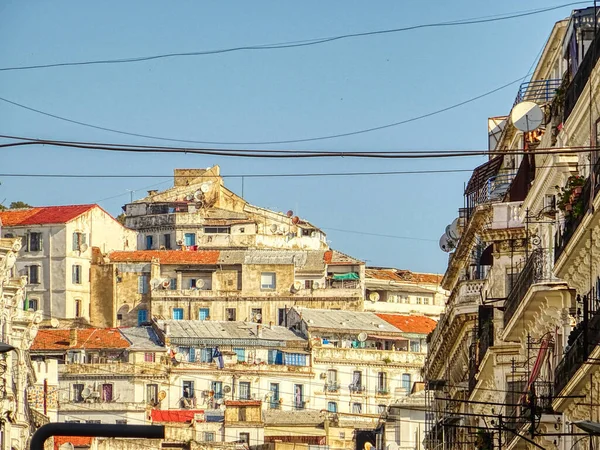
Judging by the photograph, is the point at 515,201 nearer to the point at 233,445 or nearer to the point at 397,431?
the point at 397,431

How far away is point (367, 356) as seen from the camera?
5098 inches

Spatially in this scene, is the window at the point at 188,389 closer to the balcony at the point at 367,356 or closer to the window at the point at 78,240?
the balcony at the point at 367,356

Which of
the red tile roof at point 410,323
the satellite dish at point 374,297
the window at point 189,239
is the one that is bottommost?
the red tile roof at point 410,323

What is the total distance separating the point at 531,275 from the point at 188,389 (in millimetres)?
85275

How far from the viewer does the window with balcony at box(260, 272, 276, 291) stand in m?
138

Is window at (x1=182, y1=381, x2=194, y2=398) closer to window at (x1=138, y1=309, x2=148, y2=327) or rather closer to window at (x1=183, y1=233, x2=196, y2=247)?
window at (x1=138, y1=309, x2=148, y2=327)

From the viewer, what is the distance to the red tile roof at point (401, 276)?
150 metres

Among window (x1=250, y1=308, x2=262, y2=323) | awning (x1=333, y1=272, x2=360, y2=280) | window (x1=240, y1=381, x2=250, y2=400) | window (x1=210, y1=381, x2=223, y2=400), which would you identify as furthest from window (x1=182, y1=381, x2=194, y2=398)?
awning (x1=333, y1=272, x2=360, y2=280)

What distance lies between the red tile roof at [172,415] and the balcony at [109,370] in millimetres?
2445

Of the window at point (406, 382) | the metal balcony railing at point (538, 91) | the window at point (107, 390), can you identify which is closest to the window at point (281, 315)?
the window at point (406, 382)

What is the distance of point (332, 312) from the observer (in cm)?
13575

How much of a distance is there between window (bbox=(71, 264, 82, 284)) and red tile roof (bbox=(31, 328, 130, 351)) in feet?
29.9

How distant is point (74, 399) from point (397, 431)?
93.3ft

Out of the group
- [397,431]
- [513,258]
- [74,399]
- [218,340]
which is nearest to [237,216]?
[218,340]
